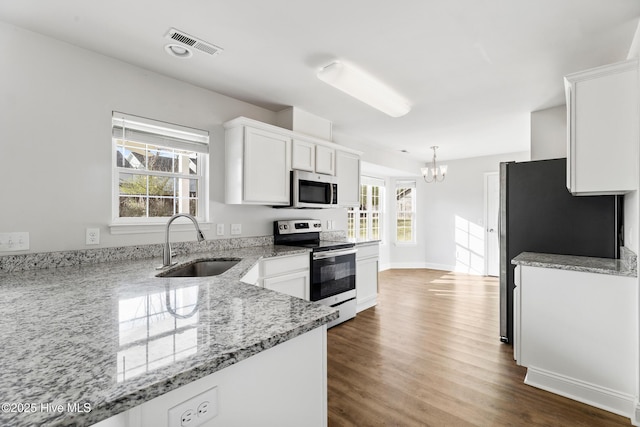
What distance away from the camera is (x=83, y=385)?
1.94 ft

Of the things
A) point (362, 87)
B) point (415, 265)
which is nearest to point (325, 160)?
point (362, 87)

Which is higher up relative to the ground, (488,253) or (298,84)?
(298,84)

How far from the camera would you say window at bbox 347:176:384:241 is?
19.3ft

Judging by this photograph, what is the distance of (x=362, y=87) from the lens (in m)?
2.63

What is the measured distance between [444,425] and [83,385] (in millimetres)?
1857

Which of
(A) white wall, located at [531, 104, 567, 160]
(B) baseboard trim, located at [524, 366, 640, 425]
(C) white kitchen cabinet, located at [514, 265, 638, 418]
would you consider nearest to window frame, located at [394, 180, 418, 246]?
(A) white wall, located at [531, 104, 567, 160]

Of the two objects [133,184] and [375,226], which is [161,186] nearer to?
[133,184]

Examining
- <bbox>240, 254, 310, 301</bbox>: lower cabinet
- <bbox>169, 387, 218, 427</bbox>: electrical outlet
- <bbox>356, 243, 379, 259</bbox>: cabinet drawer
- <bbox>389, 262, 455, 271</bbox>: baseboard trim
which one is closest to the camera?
<bbox>169, 387, 218, 427</bbox>: electrical outlet

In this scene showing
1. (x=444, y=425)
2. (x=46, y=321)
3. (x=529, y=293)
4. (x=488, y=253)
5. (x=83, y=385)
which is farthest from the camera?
(x=488, y=253)

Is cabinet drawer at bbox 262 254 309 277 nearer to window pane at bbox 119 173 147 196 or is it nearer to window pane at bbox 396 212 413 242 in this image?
window pane at bbox 119 173 147 196

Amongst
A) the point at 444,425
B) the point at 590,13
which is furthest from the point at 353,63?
the point at 444,425

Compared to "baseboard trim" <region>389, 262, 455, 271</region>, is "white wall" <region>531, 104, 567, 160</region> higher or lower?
higher

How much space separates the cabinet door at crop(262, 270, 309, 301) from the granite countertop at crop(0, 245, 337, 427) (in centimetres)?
118

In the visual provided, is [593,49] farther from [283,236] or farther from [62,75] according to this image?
[62,75]
